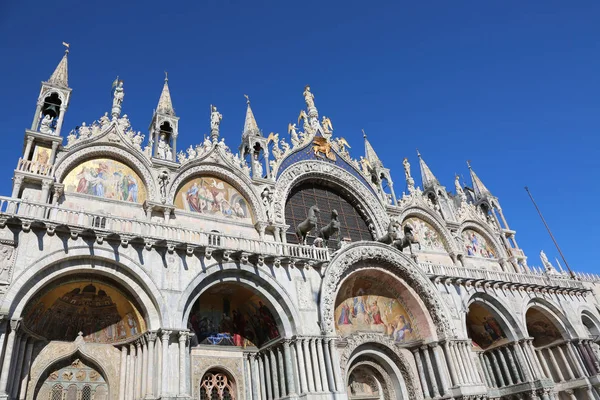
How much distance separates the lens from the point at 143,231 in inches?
541

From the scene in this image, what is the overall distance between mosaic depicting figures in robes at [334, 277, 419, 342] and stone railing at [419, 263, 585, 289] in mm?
2041

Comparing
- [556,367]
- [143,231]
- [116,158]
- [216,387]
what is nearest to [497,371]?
[556,367]

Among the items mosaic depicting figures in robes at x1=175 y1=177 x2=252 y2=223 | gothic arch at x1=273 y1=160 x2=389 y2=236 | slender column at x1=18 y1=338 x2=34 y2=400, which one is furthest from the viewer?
gothic arch at x1=273 y1=160 x2=389 y2=236

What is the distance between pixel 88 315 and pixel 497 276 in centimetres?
1826

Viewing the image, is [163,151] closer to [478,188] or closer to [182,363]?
[182,363]

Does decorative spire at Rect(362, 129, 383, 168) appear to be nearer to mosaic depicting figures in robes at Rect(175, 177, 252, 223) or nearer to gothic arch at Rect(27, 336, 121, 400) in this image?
mosaic depicting figures in robes at Rect(175, 177, 252, 223)

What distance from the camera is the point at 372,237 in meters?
22.0

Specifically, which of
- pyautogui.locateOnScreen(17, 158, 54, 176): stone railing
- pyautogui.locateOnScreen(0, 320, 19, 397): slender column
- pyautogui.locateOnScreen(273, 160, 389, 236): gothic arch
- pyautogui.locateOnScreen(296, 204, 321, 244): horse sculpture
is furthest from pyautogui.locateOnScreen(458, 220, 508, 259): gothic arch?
pyautogui.locateOnScreen(0, 320, 19, 397): slender column

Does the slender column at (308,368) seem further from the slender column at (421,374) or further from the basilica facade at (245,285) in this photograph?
the slender column at (421,374)

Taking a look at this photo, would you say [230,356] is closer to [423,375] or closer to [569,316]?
[423,375]

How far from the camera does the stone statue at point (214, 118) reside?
64.2 feet

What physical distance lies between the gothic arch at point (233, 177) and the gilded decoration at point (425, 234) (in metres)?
9.09

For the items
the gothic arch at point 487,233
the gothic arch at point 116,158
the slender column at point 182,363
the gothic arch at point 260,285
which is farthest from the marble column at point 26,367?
the gothic arch at point 487,233

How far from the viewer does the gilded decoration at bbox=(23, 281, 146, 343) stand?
12.1m
